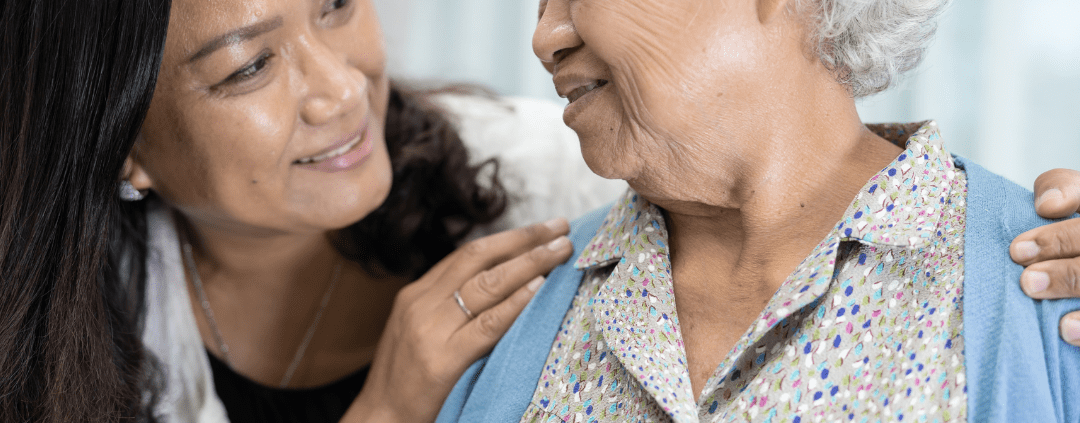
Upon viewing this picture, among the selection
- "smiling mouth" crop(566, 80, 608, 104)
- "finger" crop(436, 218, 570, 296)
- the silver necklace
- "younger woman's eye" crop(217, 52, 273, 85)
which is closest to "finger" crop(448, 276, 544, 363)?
"finger" crop(436, 218, 570, 296)

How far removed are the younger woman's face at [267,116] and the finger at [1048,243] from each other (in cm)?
96

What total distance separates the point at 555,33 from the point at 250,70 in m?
0.55

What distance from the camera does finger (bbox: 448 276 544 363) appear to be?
118cm

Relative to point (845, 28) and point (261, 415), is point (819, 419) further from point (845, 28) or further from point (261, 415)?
point (261, 415)

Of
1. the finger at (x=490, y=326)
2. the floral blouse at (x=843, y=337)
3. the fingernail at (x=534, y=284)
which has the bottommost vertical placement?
the finger at (x=490, y=326)

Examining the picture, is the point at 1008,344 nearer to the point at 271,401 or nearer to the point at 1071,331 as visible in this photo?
the point at 1071,331

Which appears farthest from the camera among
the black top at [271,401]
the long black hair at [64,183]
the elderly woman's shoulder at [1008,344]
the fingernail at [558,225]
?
the black top at [271,401]

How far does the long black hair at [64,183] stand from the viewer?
3.59 ft

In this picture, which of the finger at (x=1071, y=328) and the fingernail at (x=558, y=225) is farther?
the fingernail at (x=558, y=225)

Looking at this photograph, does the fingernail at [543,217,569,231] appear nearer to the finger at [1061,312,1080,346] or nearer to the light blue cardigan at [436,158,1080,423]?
the light blue cardigan at [436,158,1080,423]

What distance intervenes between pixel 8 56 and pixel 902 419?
1196 millimetres

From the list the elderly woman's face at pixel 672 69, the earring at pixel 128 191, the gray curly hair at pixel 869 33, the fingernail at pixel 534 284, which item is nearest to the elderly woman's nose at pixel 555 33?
the elderly woman's face at pixel 672 69

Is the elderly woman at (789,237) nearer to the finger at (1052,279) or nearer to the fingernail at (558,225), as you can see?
the finger at (1052,279)

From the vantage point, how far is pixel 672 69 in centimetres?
85
